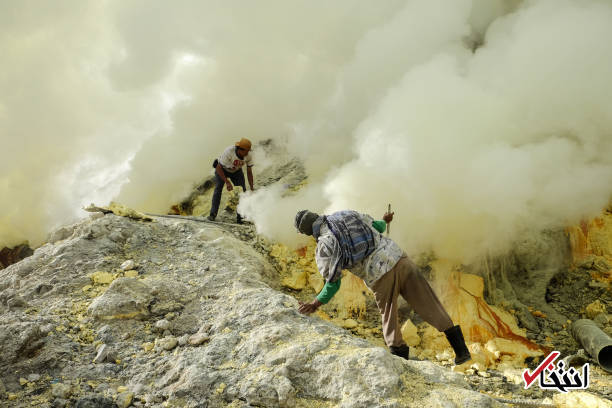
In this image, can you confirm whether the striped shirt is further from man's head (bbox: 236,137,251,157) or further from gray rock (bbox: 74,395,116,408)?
man's head (bbox: 236,137,251,157)

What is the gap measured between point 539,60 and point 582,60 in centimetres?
50

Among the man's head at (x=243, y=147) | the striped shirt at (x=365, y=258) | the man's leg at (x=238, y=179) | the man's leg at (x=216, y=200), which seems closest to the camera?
the striped shirt at (x=365, y=258)

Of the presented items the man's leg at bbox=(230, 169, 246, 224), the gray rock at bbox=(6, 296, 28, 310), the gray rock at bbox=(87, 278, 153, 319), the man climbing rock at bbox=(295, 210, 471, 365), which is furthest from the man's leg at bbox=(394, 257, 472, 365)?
the man's leg at bbox=(230, 169, 246, 224)

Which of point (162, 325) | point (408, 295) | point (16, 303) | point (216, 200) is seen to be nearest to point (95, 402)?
point (162, 325)

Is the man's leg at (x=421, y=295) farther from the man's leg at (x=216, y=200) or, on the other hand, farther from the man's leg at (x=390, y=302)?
the man's leg at (x=216, y=200)

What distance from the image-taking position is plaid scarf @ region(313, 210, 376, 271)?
3.00m

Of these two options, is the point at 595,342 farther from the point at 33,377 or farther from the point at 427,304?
the point at 33,377

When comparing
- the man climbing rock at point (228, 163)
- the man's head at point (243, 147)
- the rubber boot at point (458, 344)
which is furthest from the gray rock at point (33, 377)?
the man's head at point (243, 147)

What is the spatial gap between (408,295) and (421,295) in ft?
0.33

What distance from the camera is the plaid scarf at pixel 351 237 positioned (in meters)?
3.00

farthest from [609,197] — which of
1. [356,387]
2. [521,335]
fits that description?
[356,387]

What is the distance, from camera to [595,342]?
4.02m

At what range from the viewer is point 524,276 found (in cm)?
538

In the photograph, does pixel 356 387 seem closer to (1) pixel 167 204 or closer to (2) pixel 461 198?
(2) pixel 461 198
